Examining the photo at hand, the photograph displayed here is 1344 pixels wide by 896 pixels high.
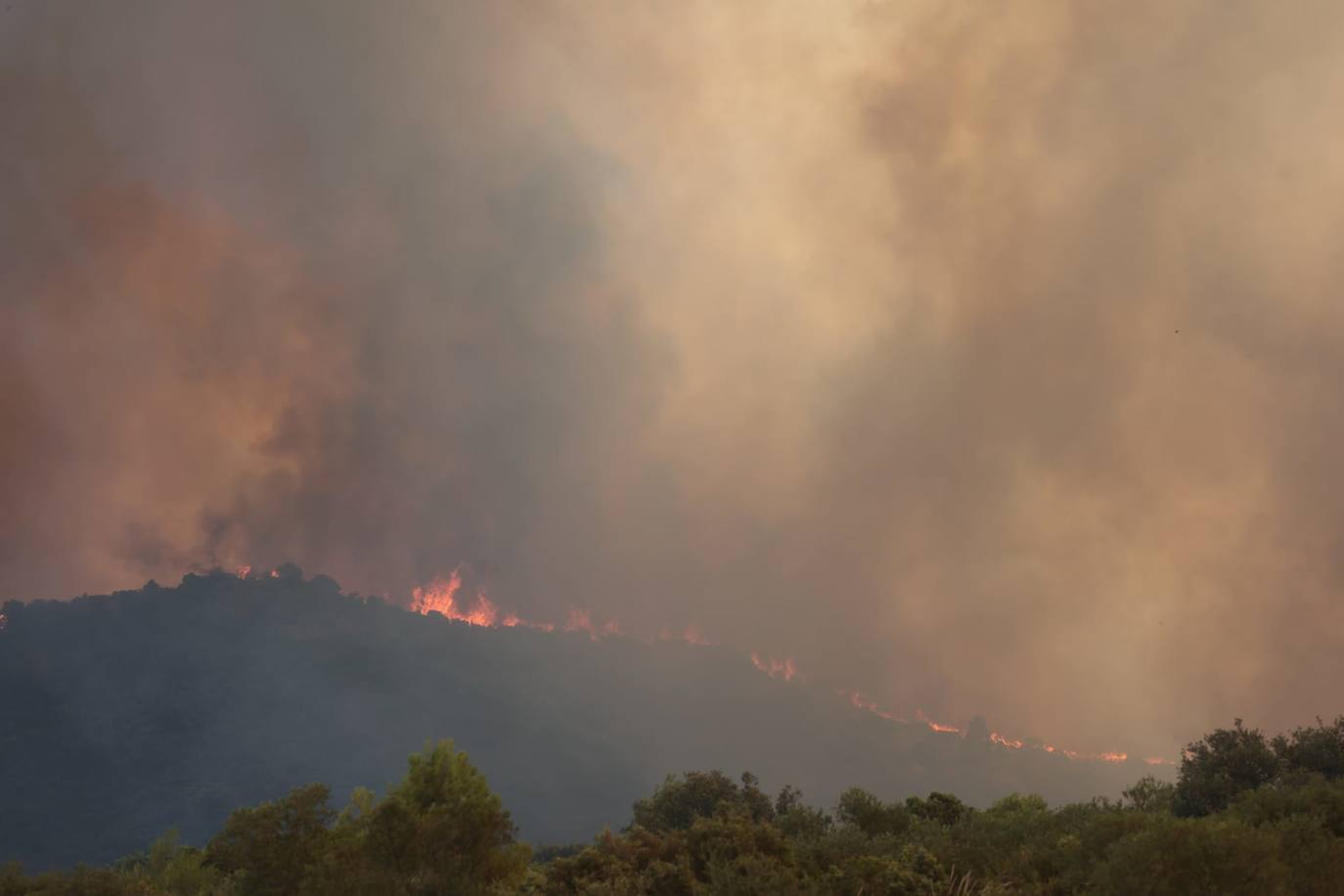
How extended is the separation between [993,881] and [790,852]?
8.39 metres

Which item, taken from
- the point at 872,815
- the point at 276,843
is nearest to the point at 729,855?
the point at 276,843

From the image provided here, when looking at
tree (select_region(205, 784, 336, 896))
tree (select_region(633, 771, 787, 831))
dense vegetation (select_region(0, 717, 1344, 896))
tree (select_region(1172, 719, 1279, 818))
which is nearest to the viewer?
dense vegetation (select_region(0, 717, 1344, 896))

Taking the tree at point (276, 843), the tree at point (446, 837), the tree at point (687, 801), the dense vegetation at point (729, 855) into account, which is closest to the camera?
the dense vegetation at point (729, 855)

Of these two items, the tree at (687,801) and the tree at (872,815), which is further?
the tree at (687,801)

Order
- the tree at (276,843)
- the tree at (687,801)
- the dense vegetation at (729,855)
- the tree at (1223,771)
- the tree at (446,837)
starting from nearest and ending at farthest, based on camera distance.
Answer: the dense vegetation at (729,855), the tree at (446,837), the tree at (276,843), the tree at (1223,771), the tree at (687,801)

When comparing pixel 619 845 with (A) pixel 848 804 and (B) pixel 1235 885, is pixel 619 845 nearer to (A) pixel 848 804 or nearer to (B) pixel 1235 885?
(B) pixel 1235 885

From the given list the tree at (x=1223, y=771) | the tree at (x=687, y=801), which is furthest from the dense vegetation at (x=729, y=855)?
the tree at (x=687, y=801)

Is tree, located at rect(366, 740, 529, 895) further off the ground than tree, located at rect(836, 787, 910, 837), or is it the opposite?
tree, located at rect(366, 740, 529, 895)

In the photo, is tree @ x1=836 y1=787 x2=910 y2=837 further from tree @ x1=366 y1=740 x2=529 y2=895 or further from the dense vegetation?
tree @ x1=366 y1=740 x2=529 y2=895

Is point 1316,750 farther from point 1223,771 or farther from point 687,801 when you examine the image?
point 687,801

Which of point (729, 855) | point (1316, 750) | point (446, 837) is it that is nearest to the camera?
point (729, 855)

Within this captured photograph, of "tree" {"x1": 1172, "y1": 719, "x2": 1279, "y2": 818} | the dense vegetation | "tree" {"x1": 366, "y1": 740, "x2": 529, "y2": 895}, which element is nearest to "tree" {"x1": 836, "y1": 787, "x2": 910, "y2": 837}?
the dense vegetation

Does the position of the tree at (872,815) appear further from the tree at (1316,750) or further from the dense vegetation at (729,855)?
the tree at (1316,750)

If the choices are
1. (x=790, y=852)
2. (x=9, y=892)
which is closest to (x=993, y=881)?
(x=790, y=852)
